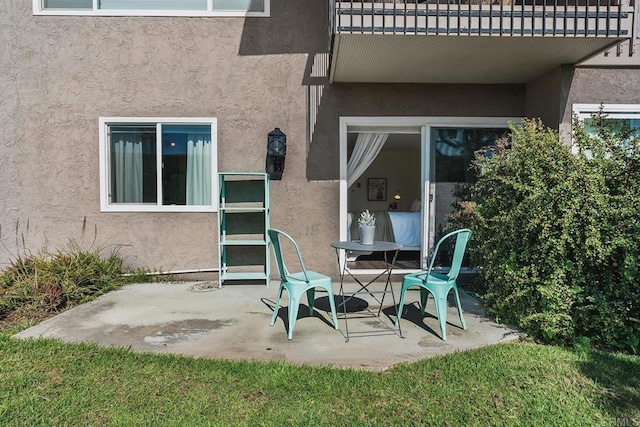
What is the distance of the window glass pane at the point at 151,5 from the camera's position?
6.01 m

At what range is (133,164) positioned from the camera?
619 cm

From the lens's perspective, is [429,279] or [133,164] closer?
[429,279]

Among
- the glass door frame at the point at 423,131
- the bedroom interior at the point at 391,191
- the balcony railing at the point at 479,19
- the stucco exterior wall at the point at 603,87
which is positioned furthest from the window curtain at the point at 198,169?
the stucco exterior wall at the point at 603,87

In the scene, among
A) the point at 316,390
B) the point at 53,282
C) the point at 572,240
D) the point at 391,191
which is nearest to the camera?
the point at 316,390

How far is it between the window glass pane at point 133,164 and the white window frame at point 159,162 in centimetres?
8

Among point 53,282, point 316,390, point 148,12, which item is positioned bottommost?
point 316,390

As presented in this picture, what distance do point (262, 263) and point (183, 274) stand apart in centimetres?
120

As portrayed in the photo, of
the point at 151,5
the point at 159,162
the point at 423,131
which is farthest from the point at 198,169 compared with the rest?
the point at 423,131

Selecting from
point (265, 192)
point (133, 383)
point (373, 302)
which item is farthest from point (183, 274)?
point (133, 383)

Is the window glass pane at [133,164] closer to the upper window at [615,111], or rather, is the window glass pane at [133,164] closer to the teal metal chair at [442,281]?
the teal metal chair at [442,281]

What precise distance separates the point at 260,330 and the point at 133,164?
3659mm

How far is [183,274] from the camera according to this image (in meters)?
6.18

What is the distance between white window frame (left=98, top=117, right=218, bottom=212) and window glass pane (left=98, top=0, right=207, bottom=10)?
1633 millimetres

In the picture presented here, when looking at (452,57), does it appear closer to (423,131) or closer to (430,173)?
(423,131)
